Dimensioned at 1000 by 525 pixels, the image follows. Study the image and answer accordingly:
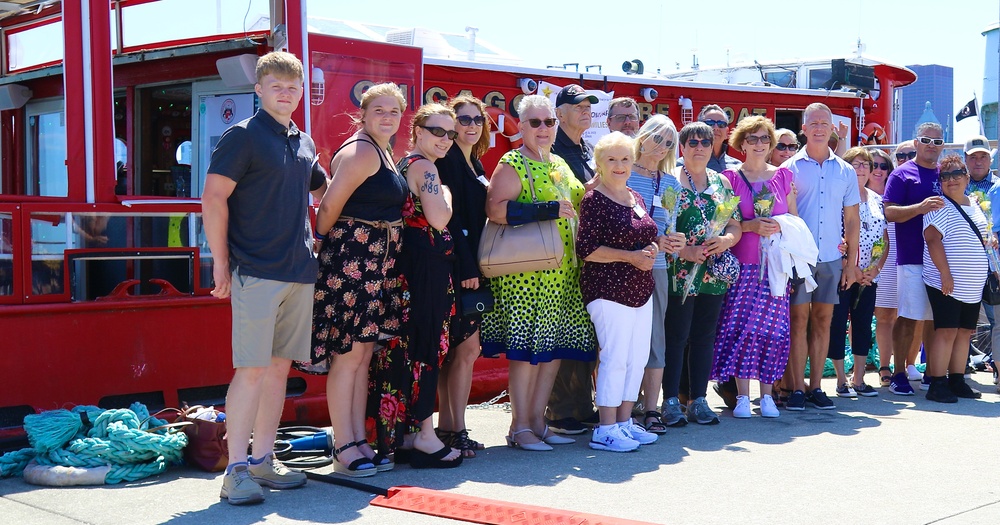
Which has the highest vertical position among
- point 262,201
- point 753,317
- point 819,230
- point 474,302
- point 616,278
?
point 262,201

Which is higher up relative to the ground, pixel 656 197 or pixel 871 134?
pixel 871 134

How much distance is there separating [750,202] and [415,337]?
2.74 m

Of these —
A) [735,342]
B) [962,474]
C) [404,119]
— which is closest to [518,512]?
[962,474]

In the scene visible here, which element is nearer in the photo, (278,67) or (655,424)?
(278,67)

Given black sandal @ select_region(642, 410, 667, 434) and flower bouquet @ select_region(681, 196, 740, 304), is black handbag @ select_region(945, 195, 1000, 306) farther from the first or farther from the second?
black sandal @ select_region(642, 410, 667, 434)

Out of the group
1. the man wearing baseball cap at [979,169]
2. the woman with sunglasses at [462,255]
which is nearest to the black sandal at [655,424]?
the woman with sunglasses at [462,255]

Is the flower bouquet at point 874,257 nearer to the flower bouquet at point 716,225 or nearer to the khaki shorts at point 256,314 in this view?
the flower bouquet at point 716,225

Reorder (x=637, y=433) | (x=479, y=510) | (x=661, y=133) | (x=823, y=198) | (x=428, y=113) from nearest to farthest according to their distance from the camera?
1. (x=479, y=510)
2. (x=428, y=113)
3. (x=637, y=433)
4. (x=661, y=133)
5. (x=823, y=198)

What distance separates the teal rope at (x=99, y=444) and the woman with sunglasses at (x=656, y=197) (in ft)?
9.26

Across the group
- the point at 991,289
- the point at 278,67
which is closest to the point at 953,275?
the point at 991,289

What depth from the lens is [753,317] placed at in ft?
23.3

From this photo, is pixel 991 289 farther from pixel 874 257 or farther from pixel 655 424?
pixel 655 424

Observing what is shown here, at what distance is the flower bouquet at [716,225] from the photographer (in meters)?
6.66

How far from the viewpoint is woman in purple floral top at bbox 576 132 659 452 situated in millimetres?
5973
